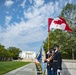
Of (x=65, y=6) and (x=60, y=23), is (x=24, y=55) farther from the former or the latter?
(x=60, y=23)

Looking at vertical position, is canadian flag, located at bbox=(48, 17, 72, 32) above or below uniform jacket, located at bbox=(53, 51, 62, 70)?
above

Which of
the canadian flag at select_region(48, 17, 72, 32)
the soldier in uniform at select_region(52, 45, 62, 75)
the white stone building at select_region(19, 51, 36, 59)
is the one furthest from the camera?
the white stone building at select_region(19, 51, 36, 59)

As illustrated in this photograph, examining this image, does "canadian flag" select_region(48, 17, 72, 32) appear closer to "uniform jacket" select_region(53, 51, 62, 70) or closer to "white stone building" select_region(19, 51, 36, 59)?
"uniform jacket" select_region(53, 51, 62, 70)

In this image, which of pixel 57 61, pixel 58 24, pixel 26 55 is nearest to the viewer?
pixel 57 61

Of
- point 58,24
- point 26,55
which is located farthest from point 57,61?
point 26,55

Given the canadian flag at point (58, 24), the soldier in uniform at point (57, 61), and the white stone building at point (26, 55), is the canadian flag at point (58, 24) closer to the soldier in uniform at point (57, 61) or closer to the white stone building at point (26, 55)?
the soldier in uniform at point (57, 61)

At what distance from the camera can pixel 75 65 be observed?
45.5 ft

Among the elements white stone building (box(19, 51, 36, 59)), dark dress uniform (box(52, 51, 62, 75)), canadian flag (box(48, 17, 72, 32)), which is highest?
white stone building (box(19, 51, 36, 59))

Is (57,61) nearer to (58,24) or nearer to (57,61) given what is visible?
Answer: (57,61)

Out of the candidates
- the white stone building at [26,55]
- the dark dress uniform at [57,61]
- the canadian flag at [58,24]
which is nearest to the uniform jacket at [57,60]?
the dark dress uniform at [57,61]

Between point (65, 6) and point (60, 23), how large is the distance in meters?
33.1

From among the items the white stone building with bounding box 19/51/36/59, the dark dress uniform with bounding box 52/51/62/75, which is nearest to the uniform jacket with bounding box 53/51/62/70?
the dark dress uniform with bounding box 52/51/62/75

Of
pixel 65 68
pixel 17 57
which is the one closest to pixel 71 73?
pixel 65 68

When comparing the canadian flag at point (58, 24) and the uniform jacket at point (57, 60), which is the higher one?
the canadian flag at point (58, 24)
